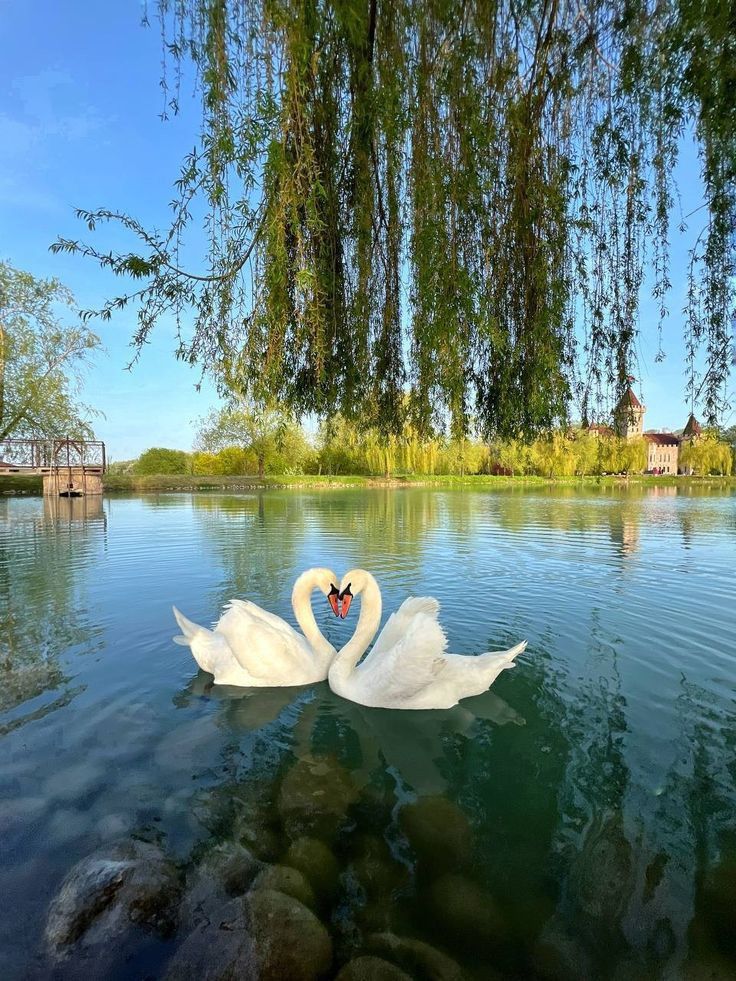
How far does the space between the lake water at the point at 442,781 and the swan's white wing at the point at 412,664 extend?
0.86 ft

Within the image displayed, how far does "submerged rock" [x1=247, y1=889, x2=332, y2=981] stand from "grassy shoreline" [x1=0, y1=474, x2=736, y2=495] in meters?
39.9

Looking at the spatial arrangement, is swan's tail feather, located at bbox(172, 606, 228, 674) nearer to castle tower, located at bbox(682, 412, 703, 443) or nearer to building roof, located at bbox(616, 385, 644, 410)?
building roof, located at bbox(616, 385, 644, 410)

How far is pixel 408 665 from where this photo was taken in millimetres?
4555

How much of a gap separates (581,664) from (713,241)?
4.42 metres

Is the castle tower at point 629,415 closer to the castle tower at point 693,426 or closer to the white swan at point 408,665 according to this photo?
the castle tower at point 693,426

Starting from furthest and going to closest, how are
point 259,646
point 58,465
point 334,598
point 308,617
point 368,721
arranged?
point 58,465 → point 308,617 → point 334,598 → point 259,646 → point 368,721

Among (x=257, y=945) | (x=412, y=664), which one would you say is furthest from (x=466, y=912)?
(x=412, y=664)

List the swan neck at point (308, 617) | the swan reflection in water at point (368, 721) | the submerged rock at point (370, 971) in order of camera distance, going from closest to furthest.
A: the submerged rock at point (370, 971)
the swan reflection in water at point (368, 721)
the swan neck at point (308, 617)

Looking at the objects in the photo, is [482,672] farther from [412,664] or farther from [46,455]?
[46,455]

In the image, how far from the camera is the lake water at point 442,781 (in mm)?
2652

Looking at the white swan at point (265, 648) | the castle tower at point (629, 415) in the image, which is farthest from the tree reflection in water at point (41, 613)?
the castle tower at point (629, 415)

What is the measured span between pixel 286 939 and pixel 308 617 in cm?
353

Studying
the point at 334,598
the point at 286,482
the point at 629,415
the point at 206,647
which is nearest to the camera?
the point at 629,415

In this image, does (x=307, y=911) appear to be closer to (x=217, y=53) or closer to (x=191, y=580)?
(x=217, y=53)
